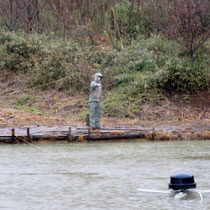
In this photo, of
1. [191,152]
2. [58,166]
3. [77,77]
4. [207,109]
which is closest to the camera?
[58,166]

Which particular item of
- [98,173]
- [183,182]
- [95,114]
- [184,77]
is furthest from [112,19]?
[183,182]

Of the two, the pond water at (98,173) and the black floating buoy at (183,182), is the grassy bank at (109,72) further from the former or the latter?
the black floating buoy at (183,182)

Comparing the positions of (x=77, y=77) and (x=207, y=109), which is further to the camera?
(x=77, y=77)

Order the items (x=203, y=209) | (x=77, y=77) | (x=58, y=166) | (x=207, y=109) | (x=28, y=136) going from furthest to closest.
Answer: (x=77, y=77) < (x=207, y=109) < (x=28, y=136) < (x=58, y=166) < (x=203, y=209)

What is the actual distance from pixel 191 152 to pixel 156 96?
23.7 ft

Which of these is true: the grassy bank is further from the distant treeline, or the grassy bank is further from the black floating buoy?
the black floating buoy

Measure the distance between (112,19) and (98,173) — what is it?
16100 millimetres

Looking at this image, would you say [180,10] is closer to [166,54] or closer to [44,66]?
[166,54]

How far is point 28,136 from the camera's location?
19.9 meters

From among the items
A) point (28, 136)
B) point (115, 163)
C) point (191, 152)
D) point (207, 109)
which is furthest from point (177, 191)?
point (207, 109)

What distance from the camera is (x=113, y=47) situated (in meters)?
28.8

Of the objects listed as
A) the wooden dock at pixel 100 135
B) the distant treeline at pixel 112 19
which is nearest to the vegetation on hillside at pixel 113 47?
the distant treeline at pixel 112 19

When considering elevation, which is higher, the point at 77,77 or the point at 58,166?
the point at 77,77

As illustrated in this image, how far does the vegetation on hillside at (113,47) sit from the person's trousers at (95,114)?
2.98 metres
